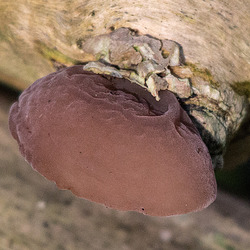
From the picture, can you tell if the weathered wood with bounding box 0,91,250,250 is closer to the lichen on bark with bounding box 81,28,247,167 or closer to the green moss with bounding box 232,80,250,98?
the lichen on bark with bounding box 81,28,247,167

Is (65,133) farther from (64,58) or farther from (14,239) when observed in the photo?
(14,239)

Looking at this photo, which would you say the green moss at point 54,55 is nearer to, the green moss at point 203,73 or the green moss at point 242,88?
the green moss at point 203,73

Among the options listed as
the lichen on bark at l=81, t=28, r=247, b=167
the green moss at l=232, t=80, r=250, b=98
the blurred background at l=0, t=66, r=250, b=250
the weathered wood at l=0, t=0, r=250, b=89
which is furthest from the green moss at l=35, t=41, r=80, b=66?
the blurred background at l=0, t=66, r=250, b=250

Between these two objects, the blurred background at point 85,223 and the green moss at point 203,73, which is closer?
the green moss at point 203,73

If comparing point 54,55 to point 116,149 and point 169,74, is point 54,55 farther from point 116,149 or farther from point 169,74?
point 116,149

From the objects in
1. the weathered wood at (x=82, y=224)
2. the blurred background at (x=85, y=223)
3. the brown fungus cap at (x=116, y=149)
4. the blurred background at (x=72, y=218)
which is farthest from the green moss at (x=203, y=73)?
the weathered wood at (x=82, y=224)

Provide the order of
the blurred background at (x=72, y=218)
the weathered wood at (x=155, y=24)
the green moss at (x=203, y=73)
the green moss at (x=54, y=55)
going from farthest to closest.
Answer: the blurred background at (x=72, y=218) → the green moss at (x=54, y=55) → the green moss at (x=203, y=73) → the weathered wood at (x=155, y=24)

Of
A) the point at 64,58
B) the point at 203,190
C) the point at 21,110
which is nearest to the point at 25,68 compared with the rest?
the point at 64,58

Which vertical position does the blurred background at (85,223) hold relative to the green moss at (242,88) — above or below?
below
